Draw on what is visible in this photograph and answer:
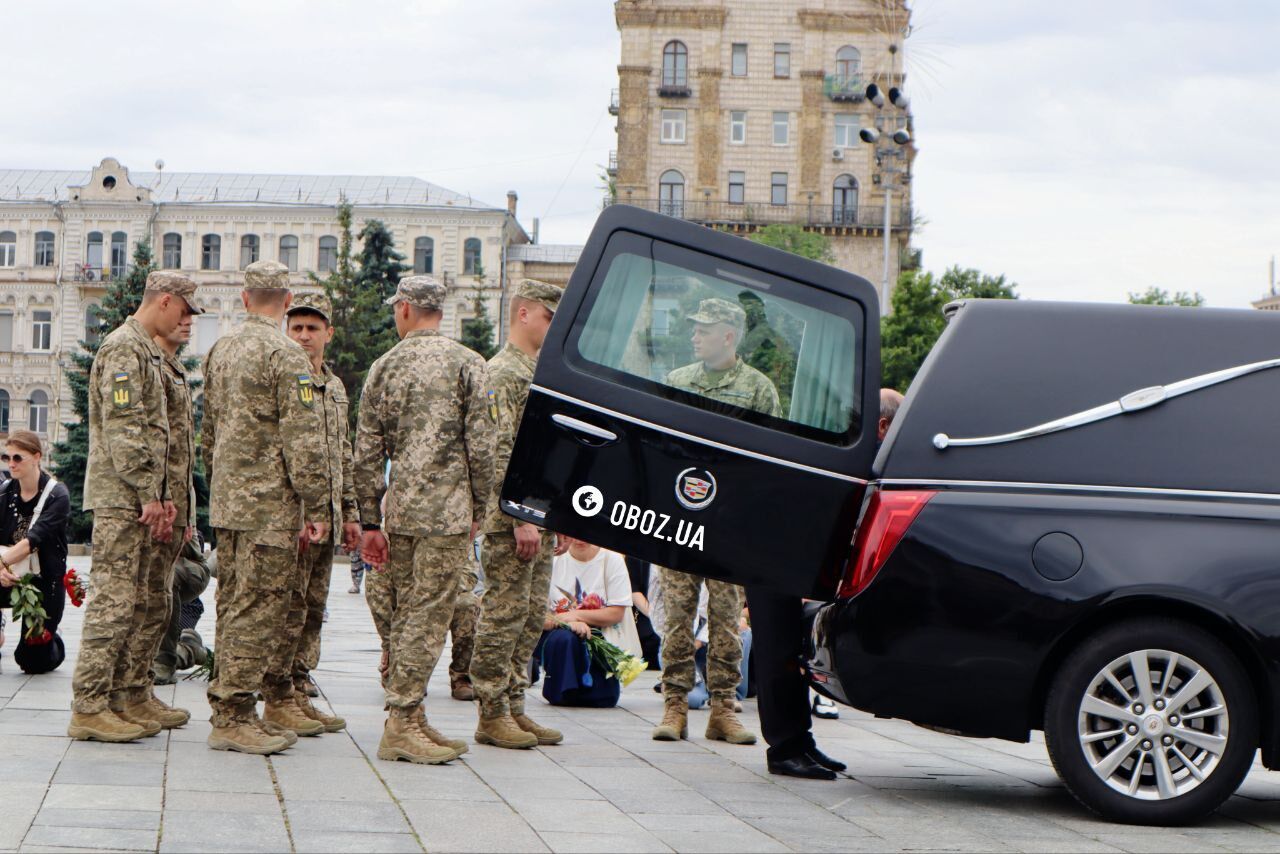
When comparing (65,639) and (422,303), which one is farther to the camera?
(65,639)

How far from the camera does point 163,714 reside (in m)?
8.48

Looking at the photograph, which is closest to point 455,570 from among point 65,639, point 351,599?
point 65,639

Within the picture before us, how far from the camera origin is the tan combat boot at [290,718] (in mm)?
8320

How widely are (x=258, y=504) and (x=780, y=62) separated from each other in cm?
7894

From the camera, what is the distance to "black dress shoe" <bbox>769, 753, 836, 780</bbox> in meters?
7.60

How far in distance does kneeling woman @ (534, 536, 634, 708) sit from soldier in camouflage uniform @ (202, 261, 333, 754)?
2.91m

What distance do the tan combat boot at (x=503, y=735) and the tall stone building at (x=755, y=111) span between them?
247 ft

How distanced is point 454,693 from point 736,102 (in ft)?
248

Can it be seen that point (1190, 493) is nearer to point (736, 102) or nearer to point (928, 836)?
point (928, 836)

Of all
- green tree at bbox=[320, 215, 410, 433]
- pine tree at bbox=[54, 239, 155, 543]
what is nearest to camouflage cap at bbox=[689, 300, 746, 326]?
pine tree at bbox=[54, 239, 155, 543]

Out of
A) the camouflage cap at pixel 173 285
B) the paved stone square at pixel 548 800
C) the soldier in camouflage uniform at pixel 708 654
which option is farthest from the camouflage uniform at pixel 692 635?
the camouflage cap at pixel 173 285

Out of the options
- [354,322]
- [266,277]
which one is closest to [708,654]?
[266,277]

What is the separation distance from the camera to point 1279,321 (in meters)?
6.98

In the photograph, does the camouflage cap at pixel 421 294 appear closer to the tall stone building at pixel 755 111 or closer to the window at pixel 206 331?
the tall stone building at pixel 755 111
